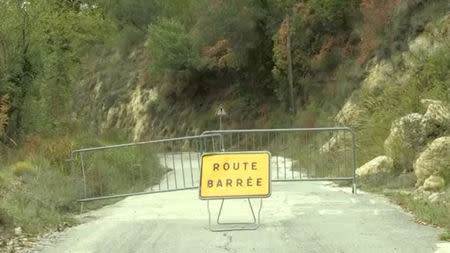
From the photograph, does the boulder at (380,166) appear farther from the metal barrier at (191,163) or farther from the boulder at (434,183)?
the boulder at (434,183)

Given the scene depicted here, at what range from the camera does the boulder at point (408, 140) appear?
16562mm

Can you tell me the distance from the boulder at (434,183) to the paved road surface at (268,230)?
2.78 ft

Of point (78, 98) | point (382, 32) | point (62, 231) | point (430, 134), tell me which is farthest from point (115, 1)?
point (62, 231)

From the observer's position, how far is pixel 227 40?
47.5m

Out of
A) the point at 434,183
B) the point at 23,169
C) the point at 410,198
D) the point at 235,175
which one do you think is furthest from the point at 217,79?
the point at 235,175

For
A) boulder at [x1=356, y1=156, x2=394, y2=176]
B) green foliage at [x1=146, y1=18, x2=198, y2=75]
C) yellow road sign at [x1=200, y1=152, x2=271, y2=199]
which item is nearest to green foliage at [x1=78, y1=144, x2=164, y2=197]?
yellow road sign at [x1=200, y1=152, x2=271, y2=199]

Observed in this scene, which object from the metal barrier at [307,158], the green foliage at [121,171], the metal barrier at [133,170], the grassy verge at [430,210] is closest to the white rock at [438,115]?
the metal barrier at [307,158]

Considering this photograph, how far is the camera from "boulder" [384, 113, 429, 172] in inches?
652

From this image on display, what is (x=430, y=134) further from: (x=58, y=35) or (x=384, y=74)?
(x=58, y=35)

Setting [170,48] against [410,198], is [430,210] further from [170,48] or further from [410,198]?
[170,48]

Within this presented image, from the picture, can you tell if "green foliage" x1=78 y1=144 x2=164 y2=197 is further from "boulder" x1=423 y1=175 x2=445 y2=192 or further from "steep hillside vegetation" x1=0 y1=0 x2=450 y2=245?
"boulder" x1=423 y1=175 x2=445 y2=192

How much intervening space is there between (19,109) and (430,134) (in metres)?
13.6

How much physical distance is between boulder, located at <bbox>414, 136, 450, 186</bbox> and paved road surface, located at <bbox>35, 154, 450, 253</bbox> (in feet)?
4.09

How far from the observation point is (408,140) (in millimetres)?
16766
